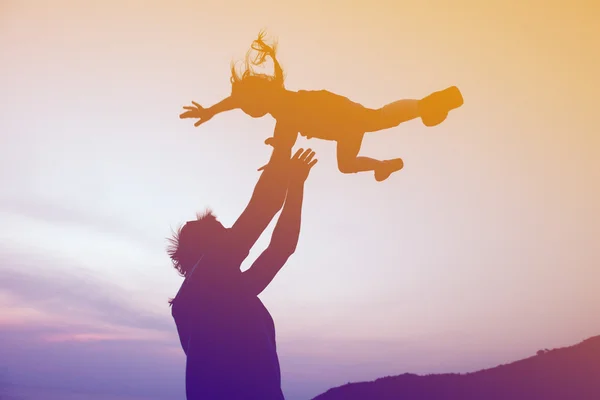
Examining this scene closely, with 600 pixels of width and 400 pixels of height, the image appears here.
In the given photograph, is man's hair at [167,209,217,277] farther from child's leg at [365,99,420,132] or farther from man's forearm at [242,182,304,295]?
child's leg at [365,99,420,132]

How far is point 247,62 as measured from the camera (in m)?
2.96

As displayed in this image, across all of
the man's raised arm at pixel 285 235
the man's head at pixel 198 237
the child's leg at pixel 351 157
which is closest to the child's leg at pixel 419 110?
the child's leg at pixel 351 157

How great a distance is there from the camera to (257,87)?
2.87 m

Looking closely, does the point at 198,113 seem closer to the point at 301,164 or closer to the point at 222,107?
the point at 222,107

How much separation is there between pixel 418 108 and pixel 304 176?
2.86 feet

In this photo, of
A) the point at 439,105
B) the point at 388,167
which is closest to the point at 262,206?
the point at 439,105

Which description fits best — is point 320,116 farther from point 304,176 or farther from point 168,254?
point 168,254

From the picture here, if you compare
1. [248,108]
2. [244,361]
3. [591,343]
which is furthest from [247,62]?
[591,343]

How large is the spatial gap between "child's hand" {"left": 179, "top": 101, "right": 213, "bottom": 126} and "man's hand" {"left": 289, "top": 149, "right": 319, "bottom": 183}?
691 mm

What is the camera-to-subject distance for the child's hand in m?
2.99

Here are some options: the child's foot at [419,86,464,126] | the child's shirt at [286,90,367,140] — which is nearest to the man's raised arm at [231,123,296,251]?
the child's shirt at [286,90,367,140]

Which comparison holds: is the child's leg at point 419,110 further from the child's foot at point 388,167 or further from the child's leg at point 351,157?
the child's foot at point 388,167

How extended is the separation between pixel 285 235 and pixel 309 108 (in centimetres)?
79

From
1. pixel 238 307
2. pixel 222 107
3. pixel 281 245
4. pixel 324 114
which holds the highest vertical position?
pixel 222 107
